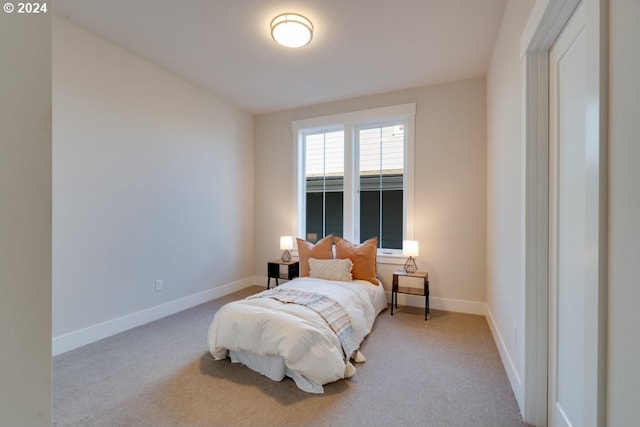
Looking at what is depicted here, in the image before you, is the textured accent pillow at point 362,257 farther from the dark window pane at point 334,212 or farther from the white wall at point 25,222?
the white wall at point 25,222

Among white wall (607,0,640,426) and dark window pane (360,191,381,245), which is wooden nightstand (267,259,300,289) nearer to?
dark window pane (360,191,381,245)

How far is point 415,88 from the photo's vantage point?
3744 mm

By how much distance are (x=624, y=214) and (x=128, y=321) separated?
371 cm

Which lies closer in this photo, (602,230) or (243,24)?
(602,230)

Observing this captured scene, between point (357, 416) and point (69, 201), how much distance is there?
281 cm

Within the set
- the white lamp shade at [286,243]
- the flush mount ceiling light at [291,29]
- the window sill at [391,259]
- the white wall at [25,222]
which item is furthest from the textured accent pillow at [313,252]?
the white wall at [25,222]

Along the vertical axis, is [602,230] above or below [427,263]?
above

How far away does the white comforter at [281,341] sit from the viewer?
199 centimetres

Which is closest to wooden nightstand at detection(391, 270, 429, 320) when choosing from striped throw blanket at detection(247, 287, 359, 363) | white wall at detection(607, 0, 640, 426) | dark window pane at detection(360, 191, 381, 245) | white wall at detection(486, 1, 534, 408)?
white wall at detection(486, 1, 534, 408)

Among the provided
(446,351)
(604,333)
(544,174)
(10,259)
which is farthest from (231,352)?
(544,174)

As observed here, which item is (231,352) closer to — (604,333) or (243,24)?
(604,333)

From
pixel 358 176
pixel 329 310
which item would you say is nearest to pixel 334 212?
pixel 358 176

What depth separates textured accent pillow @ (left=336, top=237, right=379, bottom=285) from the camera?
3590mm

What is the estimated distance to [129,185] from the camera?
3.01 metres
